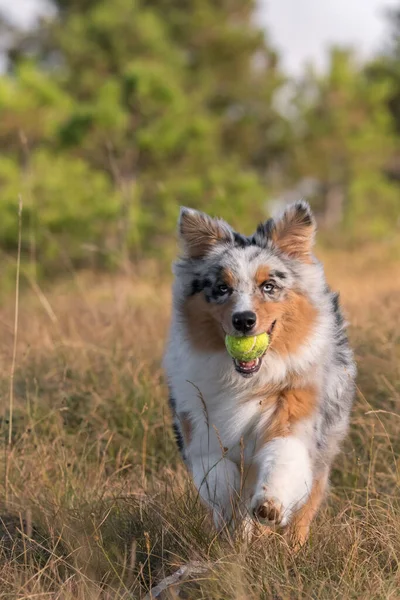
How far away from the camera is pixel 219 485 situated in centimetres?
404

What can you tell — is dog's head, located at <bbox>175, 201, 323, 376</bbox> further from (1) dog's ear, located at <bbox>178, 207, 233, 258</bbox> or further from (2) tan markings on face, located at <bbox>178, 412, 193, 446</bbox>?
(2) tan markings on face, located at <bbox>178, 412, 193, 446</bbox>

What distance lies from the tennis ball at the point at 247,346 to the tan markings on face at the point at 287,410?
0.27 metres

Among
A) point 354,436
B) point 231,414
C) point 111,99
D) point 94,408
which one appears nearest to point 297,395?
point 231,414

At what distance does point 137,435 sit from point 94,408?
38 cm

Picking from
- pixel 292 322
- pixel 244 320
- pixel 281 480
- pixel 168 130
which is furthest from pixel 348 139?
pixel 281 480

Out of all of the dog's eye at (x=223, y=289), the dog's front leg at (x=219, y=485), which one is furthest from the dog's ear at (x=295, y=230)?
the dog's front leg at (x=219, y=485)

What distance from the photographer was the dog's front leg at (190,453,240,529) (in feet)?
13.1

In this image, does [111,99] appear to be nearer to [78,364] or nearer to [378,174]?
[78,364]

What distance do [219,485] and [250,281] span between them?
3.49 ft

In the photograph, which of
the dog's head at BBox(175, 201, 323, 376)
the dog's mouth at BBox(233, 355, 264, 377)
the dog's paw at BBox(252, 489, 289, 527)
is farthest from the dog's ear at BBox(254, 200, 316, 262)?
the dog's paw at BBox(252, 489, 289, 527)

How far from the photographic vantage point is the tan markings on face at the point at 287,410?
13.3 feet

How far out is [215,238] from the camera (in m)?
4.55

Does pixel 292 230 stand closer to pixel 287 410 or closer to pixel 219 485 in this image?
pixel 287 410

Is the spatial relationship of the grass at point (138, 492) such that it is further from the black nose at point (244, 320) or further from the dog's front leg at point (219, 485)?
the black nose at point (244, 320)
